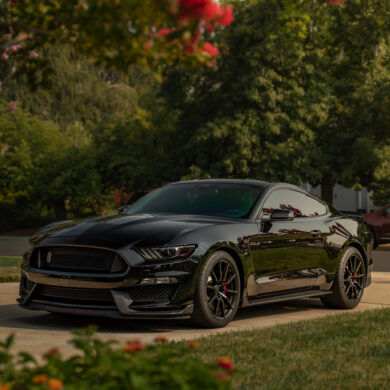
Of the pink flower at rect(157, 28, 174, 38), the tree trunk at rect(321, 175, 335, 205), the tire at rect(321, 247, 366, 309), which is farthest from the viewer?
the tree trunk at rect(321, 175, 335, 205)

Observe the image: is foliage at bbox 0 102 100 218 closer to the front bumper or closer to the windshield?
the windshield

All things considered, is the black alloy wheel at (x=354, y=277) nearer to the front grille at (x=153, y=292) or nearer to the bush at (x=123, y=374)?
the front grille at (x=153, y=292)

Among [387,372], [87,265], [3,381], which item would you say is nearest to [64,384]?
[3,381]

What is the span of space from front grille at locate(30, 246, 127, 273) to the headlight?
0.70 ft

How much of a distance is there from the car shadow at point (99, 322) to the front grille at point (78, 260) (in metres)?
0.60

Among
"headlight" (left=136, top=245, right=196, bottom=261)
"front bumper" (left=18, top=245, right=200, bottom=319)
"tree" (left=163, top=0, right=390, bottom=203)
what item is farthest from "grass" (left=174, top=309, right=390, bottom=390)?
"tree" (left=163, top=0, right=390, bottom=203)

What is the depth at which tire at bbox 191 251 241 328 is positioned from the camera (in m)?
7.91

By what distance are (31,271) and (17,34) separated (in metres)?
3.41

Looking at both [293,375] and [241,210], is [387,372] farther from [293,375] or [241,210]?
[241,210]

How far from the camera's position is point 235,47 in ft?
108

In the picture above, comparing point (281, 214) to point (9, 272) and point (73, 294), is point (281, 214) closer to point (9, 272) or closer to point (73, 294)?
point (73, 294)

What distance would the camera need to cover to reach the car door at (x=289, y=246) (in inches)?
346

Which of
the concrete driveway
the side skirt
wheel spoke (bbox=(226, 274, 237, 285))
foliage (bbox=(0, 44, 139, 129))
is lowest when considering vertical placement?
the concrete driveway

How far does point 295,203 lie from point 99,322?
278cm
